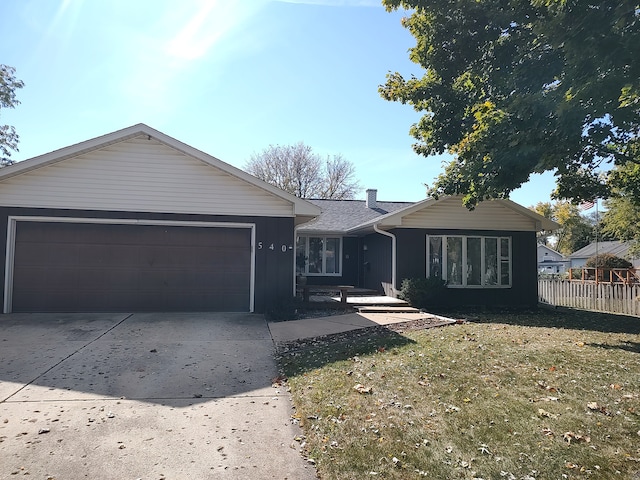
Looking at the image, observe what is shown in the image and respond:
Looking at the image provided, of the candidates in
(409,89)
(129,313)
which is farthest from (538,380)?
(129,313)

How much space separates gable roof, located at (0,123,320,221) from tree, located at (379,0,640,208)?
3.62 meters

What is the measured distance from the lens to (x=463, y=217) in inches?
540

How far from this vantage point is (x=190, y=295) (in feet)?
36.0

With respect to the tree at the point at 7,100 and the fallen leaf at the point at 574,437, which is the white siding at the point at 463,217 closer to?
the fallen leaf at the point at 574,437

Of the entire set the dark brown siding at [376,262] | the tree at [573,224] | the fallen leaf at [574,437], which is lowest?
the fallen leaf at [574,437]

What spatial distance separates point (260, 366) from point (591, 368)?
4.67 meters

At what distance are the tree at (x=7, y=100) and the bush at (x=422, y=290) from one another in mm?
24086

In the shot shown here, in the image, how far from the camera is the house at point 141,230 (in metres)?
10.4

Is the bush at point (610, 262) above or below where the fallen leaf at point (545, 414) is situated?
above

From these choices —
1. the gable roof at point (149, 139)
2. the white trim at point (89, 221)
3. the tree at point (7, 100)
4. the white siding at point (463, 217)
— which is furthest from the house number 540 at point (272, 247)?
the tree at point (7, 100)

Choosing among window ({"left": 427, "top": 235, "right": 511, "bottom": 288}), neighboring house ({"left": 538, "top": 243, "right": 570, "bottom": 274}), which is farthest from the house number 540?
neighboring house ({"left": 538, "top": 243, "right": 570, "bottom": 274})

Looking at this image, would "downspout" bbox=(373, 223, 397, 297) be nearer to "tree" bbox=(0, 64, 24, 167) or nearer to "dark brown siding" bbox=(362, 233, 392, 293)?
"dark brown siding" bbox=(362, 233, 392, 293)

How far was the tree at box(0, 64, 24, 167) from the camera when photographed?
23828mm

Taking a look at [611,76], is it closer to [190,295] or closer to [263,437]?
[263,437]
